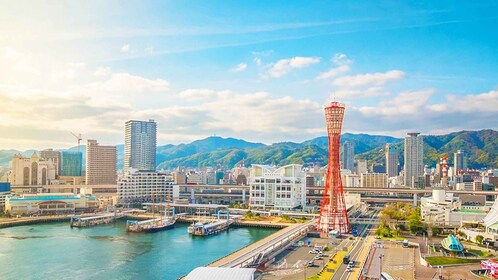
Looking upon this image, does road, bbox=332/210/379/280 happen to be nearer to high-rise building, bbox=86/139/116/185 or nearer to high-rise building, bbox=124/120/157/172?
high-rise building, bbox=86/139/116/185

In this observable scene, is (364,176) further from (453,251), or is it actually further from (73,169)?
(453,251)

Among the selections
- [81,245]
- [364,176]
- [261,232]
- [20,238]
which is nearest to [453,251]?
[261,232]

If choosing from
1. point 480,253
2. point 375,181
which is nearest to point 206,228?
point 480,253

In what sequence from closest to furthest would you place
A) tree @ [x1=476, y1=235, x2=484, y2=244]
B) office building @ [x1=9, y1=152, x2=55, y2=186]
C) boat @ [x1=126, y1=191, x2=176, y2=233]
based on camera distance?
tree @ [x1=476, y1=235, x2=484, y2=244] → boat @ [x1=126, y1=191, x2=176, y2=233] → office building @ [x1=9, y1=152, x2=55, y2=186]

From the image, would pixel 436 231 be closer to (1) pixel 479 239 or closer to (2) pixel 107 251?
(1) pixel 479 239

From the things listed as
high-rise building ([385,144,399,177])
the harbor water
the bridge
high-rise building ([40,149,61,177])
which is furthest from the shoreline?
high-rise building ([385,144,399,177])
